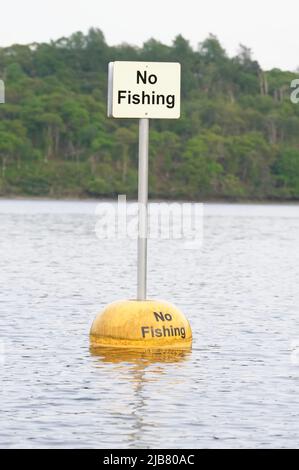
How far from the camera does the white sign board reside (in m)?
18.8

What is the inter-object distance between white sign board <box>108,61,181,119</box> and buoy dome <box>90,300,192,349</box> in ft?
8.01

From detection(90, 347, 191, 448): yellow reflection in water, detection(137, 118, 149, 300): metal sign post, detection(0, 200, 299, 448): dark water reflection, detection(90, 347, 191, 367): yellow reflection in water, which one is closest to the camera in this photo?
detection(0, 200, 299, 448): dark water reflection

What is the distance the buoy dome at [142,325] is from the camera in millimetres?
18672

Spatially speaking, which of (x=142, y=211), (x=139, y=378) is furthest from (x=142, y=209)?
(x=139, y=378)

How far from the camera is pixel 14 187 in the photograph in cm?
18175

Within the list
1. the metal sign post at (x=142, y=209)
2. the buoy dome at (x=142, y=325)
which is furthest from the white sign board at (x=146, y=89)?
the buoy dome at (x=142, y=325)

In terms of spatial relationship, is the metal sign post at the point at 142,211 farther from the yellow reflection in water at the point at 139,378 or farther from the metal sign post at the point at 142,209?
the yellow reflection in water at the point at 139,378

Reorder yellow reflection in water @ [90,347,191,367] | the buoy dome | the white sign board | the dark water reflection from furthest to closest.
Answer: the white sign board < the buoy dome < yellow reflection in water @ [90,347,191,367] < the dark water reflection

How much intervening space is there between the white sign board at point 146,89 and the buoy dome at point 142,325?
96.1 inches

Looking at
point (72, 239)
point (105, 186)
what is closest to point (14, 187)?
point (105, 186)

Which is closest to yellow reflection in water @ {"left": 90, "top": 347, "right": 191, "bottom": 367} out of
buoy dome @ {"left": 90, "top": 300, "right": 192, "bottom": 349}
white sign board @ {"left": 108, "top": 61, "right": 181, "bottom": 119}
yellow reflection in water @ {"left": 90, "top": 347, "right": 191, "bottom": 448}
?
yellow reflection in water @ {"left": 90, "top": 347, "right": 191, "bottom": 448}

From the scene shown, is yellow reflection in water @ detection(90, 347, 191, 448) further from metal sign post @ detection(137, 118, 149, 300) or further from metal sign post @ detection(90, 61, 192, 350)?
metal sign post @ detection(137, 118, 149, 300)
